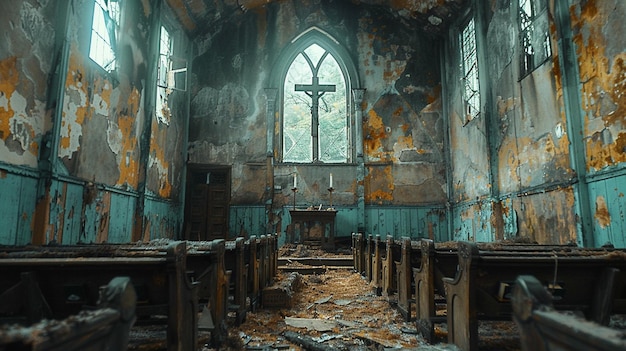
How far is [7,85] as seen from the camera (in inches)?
178

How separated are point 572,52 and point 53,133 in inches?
291

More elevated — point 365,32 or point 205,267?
point 365,32

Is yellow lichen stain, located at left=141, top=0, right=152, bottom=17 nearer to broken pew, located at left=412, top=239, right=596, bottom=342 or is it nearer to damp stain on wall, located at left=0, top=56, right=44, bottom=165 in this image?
damp stain on wall, located at left=0, top=56, right=44, bottom=165

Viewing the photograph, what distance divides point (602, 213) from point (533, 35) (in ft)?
10.8

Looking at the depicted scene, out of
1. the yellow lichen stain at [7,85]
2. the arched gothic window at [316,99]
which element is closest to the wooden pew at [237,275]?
the yellow lichen stain at [7,85]

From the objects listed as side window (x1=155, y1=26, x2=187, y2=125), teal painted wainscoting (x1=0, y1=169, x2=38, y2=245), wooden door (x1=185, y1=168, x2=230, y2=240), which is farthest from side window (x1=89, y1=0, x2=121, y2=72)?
wooden door (x1=185, y1=168, x2=230, y2=240)

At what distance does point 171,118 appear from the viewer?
990 centimetres

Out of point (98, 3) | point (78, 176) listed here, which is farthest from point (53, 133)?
point (98, 3)

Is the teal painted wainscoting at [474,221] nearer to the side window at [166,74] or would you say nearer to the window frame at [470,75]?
the window frame at [470,75]

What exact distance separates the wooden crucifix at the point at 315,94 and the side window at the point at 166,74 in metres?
3.43

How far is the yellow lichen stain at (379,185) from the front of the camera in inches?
438

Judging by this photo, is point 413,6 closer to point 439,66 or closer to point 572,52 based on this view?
point 439,66

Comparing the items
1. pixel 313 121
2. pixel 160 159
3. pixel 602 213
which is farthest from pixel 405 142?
pixel 160 159

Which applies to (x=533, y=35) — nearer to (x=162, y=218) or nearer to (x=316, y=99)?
(x=316, y=99)
